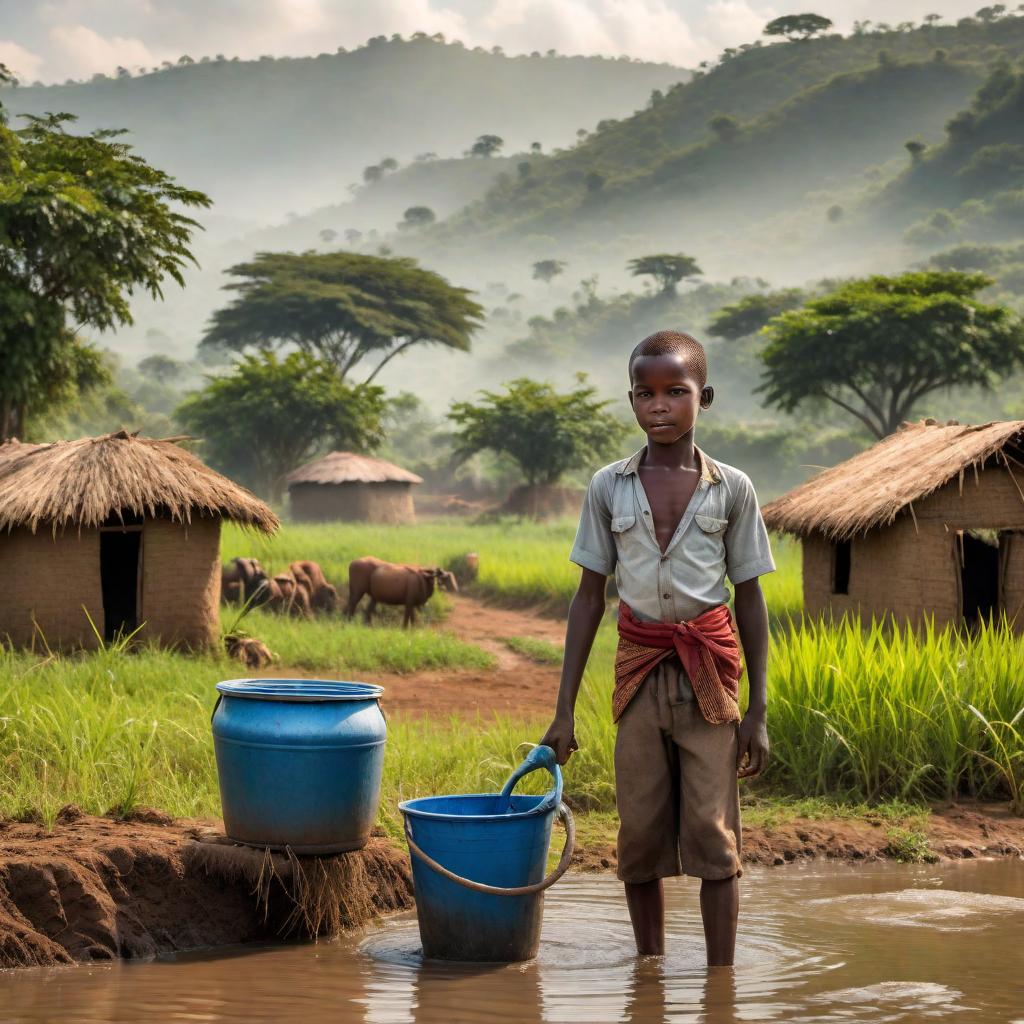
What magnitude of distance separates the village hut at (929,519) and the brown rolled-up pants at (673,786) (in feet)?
21.6

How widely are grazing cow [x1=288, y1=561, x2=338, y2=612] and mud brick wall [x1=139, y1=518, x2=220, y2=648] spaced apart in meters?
4.68

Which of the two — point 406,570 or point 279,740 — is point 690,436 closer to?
point 279,740

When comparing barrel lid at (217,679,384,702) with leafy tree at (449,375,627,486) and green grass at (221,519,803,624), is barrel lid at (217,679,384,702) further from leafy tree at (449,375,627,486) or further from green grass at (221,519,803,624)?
leafy tree at (449,375,627,486)

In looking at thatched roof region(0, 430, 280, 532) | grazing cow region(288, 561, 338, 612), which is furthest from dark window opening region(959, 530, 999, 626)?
grazing cow region(288, 561, 338, 612)

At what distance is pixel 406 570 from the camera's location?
51.3 ft

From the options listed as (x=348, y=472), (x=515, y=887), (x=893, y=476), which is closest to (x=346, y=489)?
(x=348, y=472)

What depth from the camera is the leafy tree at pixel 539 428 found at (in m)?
36.0

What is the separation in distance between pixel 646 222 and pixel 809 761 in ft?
487

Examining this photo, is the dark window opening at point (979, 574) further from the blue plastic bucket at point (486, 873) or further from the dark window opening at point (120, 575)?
the blue plastic bucket at point (486, 873)

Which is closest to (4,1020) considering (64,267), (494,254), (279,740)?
(279,740)

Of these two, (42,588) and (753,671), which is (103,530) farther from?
(753,671)

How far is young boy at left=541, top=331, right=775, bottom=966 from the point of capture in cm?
387

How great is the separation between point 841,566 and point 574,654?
8684mm

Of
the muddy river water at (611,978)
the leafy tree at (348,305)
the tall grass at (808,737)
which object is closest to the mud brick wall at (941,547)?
the tall grass at (808,737)
